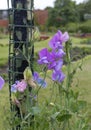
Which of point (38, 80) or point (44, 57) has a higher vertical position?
point (44, 57)

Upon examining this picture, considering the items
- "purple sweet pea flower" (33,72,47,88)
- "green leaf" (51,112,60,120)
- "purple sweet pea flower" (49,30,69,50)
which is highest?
"purple sweet pea flower" (49,30,69,50)

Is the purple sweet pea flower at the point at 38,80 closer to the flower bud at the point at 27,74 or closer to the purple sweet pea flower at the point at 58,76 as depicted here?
the purple sweet pea flower at the point at 58,76

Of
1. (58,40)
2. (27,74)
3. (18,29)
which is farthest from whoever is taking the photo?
(18,29)

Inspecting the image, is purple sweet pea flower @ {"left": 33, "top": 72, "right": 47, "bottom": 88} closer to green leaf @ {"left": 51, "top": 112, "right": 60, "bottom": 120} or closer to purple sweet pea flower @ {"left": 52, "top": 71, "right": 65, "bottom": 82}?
purple sweet pea flower @ {"left": 52, "top": 71, "right": 65, "bottom": 82}

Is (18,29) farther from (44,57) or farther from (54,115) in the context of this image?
(54,115)

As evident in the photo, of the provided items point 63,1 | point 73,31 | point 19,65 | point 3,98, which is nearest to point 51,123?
point 19,65

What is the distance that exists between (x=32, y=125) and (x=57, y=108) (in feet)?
0.79

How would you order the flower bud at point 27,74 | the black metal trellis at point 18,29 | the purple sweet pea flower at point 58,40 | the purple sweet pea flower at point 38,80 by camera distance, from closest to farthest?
the flower bud at point 27,74 < the purple sweet pea flower at point 58,40 < the purple sweet pea flower at point 38,80 < the black metal trellis at point 18,29

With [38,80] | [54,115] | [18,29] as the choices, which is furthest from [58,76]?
[18,29]

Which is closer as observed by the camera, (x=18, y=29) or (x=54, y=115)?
(x=54, y=115)

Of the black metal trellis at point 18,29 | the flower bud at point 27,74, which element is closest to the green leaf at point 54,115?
the flower bud at point 27,74

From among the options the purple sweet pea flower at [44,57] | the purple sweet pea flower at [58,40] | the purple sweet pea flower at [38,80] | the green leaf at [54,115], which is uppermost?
the purple sweet pea flower at [58,40]

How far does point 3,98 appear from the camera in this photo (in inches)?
250

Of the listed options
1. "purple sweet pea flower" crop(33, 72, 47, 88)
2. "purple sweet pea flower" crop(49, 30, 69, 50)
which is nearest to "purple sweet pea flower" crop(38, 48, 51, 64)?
"purple sweet pea flower" crop(49, 30, 69, 50)
